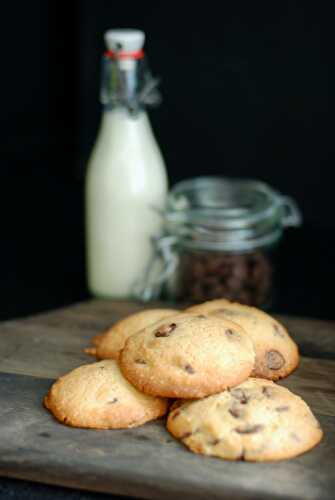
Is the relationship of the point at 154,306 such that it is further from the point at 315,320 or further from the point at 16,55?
the point at 16,55

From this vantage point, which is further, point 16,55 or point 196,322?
point 16,55

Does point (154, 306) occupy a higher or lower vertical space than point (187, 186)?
lower

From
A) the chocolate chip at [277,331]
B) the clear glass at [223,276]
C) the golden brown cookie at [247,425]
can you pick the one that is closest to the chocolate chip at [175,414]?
the golden brown cookie at [247,425]

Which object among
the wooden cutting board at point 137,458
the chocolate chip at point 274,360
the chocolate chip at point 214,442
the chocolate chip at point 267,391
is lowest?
the wooden cutting board at point 137,458

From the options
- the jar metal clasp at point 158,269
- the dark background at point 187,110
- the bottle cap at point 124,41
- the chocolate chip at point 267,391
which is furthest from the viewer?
the dark background at point 187,110

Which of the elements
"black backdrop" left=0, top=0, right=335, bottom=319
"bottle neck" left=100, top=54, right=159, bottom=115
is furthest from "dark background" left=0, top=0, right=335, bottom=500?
"bottle neck" left=100, top=54, right=159, bottom=115

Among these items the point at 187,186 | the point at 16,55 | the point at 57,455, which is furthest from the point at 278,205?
the point at 16,55

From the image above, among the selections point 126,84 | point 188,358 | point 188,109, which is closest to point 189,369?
point 188,358

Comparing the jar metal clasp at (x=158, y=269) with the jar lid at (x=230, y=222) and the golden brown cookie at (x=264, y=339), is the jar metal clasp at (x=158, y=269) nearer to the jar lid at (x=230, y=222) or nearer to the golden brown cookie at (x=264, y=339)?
the jar lid at (x=230, y=222)
